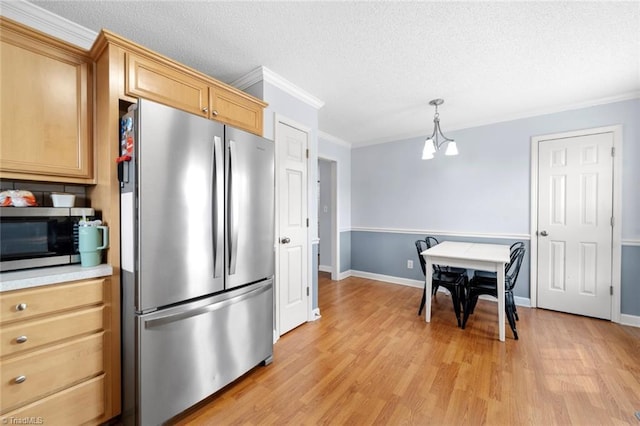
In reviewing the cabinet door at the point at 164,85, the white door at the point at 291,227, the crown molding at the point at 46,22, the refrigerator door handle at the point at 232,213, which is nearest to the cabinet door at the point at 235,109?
the cabinet door at the point at 164,85

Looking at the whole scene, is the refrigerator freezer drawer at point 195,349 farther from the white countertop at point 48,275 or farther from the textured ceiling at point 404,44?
the textured ceiling at point 404,44

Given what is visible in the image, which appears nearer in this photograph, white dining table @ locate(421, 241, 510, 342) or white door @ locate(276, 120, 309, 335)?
white dining table @ locate(421, 241, 510, 342)

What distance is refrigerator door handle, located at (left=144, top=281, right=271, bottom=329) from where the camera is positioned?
1.42m

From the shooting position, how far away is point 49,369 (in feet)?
4.20

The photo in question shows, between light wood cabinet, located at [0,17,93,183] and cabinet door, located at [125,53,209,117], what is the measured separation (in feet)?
1.18

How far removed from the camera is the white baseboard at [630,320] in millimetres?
2820

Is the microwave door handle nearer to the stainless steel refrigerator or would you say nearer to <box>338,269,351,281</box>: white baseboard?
the stainless steel refrigerator

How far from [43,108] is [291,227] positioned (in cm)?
195

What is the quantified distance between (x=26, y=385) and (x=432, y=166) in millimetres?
4570

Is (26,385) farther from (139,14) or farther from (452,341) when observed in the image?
(452,341)

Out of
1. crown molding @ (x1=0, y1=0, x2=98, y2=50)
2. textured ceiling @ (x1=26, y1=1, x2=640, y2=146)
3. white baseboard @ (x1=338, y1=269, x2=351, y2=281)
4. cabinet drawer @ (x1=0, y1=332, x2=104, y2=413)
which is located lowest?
white baseboard @ (x1=338, y1=269, x2=351, y2=281)

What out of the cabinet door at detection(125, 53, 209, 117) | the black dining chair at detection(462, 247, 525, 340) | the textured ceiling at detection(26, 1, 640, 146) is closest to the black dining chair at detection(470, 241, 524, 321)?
the black dining chair at detection(462, 247, 525, 340)

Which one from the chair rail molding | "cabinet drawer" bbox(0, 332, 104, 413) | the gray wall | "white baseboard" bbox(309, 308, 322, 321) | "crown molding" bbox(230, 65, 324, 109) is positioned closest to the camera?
"cabinet drawer" bbox(0, 332, 104, 413)

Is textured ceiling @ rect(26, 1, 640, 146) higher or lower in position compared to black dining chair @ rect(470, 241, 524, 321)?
higher
